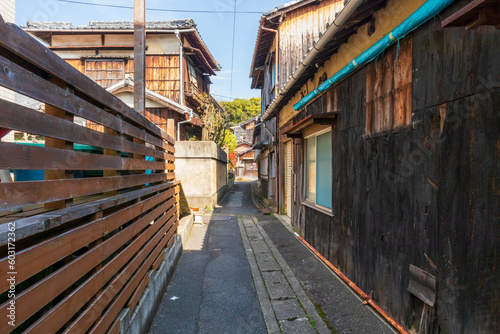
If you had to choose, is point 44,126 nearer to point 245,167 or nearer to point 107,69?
point 107,69

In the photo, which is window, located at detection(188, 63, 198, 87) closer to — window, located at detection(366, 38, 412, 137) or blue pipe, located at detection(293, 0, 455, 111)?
blue pipe, located at detection(293, 0, 455, 111)

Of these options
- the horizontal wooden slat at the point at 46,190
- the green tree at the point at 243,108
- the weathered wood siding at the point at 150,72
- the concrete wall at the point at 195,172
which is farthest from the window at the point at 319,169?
the green tree at the point at 243,108

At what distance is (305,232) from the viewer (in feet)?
23.2

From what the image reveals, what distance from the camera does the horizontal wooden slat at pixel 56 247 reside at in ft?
4.31

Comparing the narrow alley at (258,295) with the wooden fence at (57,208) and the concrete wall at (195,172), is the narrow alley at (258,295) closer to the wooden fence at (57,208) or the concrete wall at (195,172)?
the wooden fence at (57,208)

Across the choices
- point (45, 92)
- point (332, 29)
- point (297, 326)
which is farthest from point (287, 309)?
point (332, 29)

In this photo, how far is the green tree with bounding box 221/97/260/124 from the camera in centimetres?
4915

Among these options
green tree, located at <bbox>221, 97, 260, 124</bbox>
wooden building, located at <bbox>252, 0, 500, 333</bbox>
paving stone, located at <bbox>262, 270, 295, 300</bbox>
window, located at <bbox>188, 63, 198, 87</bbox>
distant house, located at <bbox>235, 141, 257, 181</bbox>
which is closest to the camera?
wooden building, located at <bbox>252, 0, 500, 333</bbox>

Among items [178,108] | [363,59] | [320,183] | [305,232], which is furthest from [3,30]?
[178,108]

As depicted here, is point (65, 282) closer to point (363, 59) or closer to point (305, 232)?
point (363, 59)

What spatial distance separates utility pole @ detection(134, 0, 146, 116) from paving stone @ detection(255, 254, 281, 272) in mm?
4094

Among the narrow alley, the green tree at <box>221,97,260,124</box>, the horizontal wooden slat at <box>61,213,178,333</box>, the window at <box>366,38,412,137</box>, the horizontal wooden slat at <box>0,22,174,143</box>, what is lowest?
the narrow alley

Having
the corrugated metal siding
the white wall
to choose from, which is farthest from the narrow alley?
the white wall

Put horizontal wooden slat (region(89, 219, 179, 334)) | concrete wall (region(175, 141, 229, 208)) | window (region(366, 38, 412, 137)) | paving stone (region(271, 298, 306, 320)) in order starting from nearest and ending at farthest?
horizontal wooden slat (region(89, 219, 179, 334)) → window (region(366, 38, 412, 137)) → paving stone (region(271, 298, 306, 320)) → concrete wall (region(175, 141, 229, 208))
